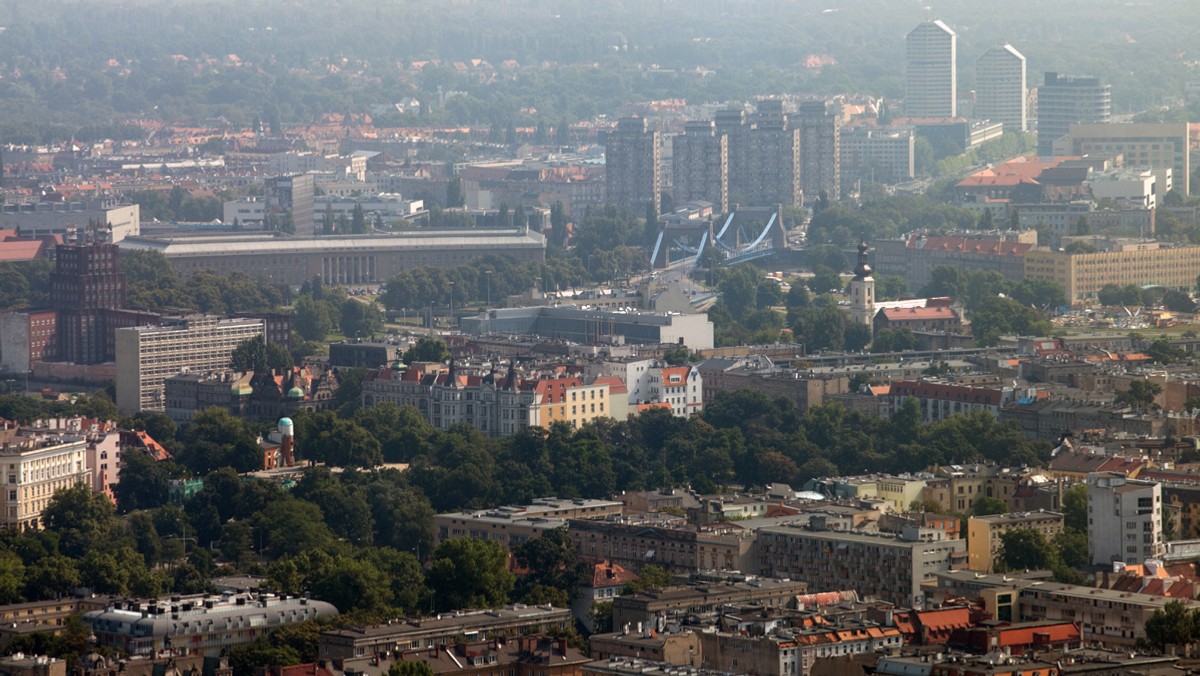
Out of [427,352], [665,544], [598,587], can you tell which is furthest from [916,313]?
[598,587]

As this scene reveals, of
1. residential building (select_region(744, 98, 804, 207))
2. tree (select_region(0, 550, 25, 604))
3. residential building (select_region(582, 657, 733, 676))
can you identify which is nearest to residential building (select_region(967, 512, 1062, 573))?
residential building (select_region(582, 657, 733, 676))

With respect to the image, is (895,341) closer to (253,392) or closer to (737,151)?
(253,392)

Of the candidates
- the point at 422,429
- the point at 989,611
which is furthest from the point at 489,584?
the point at 422,429

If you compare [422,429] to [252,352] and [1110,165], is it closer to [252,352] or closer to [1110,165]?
[252,352]

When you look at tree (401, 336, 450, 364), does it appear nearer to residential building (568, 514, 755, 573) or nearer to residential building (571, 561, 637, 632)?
residential building (568, 514, 755, 573)

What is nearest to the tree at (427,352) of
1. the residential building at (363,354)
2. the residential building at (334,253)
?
the residential building at (363,354)

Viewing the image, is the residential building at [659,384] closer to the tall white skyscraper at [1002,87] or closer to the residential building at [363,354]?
the residential building at [363,354]
